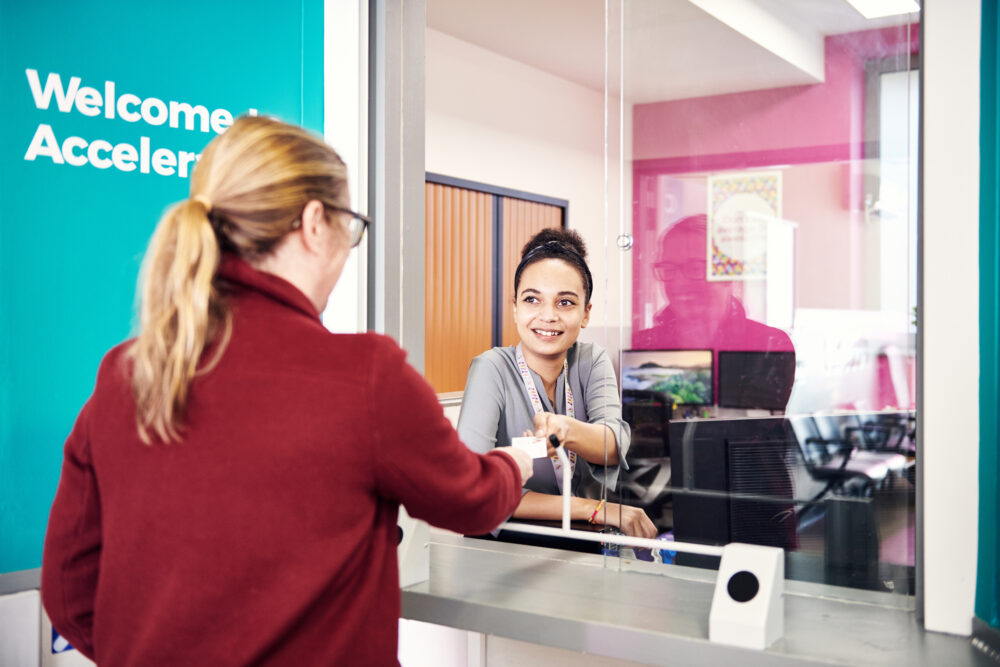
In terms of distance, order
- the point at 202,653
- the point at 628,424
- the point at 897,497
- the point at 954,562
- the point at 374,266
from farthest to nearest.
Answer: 1. the point at 374,266
2. the point at 628,424
3. the point at 897,497
4. the point at 954,562
5. the point at 202,653

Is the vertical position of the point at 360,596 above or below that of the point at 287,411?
below

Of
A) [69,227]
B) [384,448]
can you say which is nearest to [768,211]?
[384,448]

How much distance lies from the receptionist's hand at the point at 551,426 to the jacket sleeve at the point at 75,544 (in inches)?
34.7

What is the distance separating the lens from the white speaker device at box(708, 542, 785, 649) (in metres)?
1.19

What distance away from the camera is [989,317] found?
121 centimetres

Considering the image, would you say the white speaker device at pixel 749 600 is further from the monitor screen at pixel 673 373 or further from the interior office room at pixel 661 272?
the monitor screen at pixel 673 373

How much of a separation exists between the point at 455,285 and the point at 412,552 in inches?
26.3

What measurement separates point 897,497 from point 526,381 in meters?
0.74

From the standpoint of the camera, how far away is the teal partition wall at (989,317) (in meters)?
1.20

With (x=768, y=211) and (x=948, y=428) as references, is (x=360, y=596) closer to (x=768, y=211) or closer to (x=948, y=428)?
(x=948, y=428)

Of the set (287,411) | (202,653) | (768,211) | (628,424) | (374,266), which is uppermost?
(768,211)

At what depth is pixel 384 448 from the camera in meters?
0.95

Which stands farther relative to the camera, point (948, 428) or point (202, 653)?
point (948, 428)

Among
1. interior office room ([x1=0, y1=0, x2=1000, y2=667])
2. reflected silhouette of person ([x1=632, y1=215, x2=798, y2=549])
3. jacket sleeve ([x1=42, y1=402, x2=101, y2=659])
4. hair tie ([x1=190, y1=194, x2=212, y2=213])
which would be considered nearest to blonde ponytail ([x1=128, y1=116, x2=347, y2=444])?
hair tie ([x1=190, y1=194, x2=212, y2=213])
